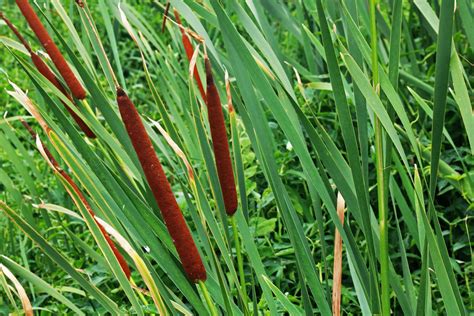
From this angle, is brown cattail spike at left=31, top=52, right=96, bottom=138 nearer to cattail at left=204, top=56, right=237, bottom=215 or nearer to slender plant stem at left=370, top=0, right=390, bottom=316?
cattail at left=204, top=56, right=237, bottom=215

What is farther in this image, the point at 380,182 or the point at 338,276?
the point at 338,276

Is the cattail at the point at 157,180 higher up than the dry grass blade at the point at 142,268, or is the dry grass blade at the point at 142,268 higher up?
the cattail at the point at 157,180

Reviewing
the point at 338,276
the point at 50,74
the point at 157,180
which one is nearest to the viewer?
the point at 157,180

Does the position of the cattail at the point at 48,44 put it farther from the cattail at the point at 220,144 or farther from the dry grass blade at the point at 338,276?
the dry grass blade at the point at 338,276

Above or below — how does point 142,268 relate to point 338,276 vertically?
above

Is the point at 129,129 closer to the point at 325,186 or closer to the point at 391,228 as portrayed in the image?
the point at 325,186

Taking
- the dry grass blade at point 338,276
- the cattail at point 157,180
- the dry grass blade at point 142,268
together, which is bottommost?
the dry grass blade at point 338,276

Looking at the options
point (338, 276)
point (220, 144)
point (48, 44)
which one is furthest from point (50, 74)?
point (338, 276)

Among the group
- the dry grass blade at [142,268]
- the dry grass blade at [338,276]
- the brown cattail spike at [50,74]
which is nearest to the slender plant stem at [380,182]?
the dry grass blade at [338,276]

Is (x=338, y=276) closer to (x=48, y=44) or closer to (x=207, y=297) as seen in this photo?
(x=207, y=297)
